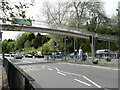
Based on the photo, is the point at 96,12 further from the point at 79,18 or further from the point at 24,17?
the point at 24,17

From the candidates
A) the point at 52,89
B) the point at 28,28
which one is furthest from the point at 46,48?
the point at 52,89

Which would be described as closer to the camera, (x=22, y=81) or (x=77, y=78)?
(x=22, y=81)

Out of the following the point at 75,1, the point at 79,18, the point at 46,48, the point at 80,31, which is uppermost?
the point at 75,1

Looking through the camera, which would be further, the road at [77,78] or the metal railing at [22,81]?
the road at [77,78]

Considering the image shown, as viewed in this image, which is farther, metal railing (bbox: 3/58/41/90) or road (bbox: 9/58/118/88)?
road (bbox: 9/58/118/88)

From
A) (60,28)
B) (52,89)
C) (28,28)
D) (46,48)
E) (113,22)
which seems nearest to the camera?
(52,89)

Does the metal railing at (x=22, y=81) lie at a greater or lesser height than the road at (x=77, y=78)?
greater

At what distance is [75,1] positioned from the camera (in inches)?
2223

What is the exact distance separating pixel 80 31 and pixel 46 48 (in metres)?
23.0

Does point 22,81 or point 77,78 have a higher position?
point 22,81

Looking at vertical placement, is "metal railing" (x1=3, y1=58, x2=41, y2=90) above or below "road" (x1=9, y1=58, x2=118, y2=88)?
above

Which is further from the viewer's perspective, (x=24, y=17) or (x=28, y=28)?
(x=28, y=28)

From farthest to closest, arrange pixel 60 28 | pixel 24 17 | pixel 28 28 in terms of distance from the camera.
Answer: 1. pixel 60 28
2. pixel 28 28
3. pixel 24 17

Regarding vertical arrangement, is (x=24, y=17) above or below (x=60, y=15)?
below
